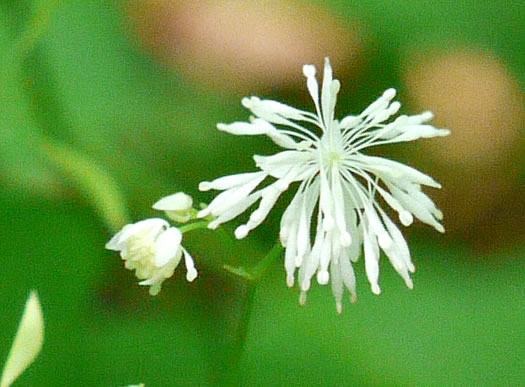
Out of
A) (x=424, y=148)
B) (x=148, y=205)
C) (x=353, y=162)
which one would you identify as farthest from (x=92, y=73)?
(x=353, y=162)

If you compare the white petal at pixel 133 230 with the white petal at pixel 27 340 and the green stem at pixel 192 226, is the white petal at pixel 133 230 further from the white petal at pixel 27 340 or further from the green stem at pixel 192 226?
the white petal at pixel 27 340

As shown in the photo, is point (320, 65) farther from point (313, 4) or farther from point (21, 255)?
point (21, 255)

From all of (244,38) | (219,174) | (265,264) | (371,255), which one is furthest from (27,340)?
(244,38)

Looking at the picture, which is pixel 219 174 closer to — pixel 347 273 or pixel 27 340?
pixel 347 273

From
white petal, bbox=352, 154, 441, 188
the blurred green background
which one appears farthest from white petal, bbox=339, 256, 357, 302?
the blurred green background

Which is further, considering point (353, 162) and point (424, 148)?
point (424, 148)

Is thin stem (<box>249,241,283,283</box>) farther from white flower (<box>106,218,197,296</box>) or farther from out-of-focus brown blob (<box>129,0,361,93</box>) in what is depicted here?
out-of-focus brown blob (<box>129,0,361,93</box>)

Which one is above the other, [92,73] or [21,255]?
[92,73]
